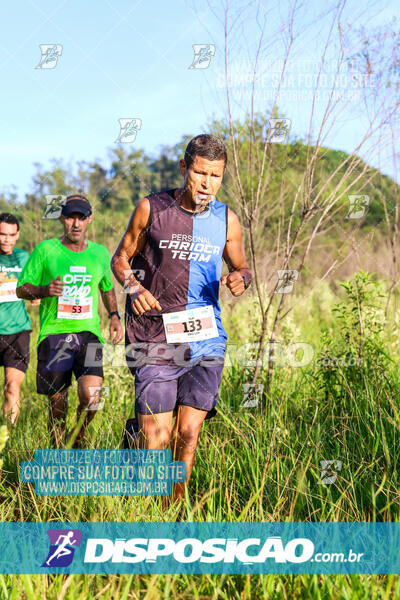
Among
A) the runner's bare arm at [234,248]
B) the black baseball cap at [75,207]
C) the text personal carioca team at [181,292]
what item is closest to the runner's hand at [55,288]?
the black baseball cap at [75,207]

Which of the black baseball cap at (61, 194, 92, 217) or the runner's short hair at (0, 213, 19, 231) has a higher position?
the black baseball cap at (61, 194, 92, 217)

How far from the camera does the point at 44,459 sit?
3221 mm

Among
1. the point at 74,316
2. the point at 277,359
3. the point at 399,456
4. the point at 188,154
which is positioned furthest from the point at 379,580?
the point at 74,316

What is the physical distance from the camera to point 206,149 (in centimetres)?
297

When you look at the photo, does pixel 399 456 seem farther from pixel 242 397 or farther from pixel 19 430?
pixel 19 430

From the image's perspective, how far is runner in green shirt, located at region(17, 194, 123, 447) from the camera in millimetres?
4234

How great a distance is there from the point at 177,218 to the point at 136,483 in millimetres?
1440

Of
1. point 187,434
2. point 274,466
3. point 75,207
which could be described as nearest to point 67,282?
point 75,207

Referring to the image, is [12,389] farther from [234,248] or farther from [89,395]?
[234,248]

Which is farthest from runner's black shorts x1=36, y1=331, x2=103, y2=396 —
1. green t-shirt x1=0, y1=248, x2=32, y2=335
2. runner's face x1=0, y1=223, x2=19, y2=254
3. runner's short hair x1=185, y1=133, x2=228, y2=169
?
runner's short hair x1=185, y1=133, x2=228, y2=169

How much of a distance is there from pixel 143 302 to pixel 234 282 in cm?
49

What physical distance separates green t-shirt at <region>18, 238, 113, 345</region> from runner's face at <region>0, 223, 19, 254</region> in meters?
0.76

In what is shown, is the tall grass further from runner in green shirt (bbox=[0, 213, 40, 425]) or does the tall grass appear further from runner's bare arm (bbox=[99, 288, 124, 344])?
runner's bare arm (bbox=[99, 288, 124, 344])

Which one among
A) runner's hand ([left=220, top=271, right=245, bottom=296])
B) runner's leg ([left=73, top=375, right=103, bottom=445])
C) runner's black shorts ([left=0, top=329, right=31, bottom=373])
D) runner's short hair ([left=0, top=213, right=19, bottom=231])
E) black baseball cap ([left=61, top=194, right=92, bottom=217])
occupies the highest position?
black baseball cap ([left=61, top=194, right=92, bottom=217])
